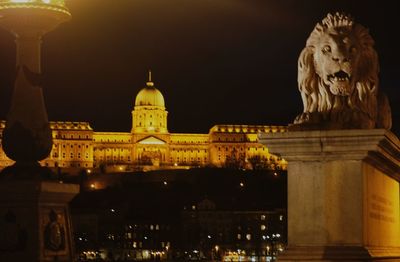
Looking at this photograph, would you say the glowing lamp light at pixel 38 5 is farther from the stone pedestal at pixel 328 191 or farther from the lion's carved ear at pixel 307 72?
the stone pedestal at pixel 328 191

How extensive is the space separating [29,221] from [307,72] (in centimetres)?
372

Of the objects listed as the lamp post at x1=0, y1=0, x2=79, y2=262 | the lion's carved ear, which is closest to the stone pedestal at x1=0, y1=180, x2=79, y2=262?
the lamp post at x1=0, y1=0, x2=79, y2=262

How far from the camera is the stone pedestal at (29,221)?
1235cm

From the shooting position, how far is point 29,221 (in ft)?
40.6

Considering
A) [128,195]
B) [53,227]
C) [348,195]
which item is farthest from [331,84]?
[128,195]

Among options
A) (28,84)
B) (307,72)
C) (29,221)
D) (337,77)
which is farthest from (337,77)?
(28,84)

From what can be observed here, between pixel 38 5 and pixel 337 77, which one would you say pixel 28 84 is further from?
pixel 337 77

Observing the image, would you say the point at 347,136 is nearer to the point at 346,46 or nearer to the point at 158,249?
the point at 346,46

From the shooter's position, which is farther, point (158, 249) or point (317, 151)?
point (158, 249)

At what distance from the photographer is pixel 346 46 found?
10383 mm

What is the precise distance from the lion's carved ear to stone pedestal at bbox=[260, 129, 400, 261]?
0.58 meters

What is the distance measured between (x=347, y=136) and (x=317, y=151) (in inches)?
11.3

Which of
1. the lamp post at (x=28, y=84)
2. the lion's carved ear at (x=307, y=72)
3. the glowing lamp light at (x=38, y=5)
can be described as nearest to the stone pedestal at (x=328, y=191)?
the lion's carved ear at (x=307, y=72)

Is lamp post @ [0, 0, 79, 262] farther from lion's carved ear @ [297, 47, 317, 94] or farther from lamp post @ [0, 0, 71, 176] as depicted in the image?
lion's carved ear @ [297, 47, 317, 94]
